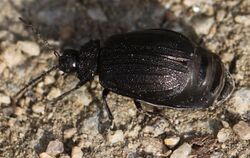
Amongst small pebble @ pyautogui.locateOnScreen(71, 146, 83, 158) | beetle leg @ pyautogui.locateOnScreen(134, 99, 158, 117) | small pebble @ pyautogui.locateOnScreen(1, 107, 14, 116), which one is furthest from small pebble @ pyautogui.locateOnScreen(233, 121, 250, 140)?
small pebble @ pyautogui.locateOnScreen(1, 107, 14, 116)

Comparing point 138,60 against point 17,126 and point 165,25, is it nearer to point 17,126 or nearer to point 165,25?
point 165,25

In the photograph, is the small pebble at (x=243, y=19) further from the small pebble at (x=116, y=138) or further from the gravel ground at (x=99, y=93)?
the small pebble at (x=116, y=138)

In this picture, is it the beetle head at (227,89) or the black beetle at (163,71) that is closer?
the black beetle at (163,71)

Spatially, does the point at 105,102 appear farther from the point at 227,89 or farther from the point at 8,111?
the point at 227,89

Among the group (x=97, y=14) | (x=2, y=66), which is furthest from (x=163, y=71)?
(x=2, y=66)

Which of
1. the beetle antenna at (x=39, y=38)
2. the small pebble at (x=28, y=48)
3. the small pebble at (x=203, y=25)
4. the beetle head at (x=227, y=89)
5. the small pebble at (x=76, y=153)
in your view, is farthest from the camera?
the small pebble at (x=203, y=25)

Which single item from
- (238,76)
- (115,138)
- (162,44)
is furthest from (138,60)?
(238,76)

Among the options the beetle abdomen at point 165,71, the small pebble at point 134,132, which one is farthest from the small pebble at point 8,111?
the small pebble at point 134,132
